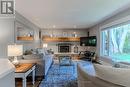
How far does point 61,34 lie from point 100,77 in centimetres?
997

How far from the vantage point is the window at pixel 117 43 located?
19.8ft

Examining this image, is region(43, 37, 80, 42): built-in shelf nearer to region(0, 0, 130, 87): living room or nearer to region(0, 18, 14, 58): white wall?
region(0, 0, 130, 87): living room

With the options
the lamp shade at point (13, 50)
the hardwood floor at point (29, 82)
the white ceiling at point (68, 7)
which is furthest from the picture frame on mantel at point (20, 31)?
the lamp shade at point (13, 50)

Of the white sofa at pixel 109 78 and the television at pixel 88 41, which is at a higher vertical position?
the television at pixel 88 41

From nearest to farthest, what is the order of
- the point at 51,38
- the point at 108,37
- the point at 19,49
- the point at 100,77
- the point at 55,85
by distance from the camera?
the point at 100,77 → the point at 19,49 → the point at 55,85 → the point at 108,37 → the point at 51,38

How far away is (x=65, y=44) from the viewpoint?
1209cm

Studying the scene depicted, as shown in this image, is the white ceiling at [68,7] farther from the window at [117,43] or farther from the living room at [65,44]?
the window at [117,43]

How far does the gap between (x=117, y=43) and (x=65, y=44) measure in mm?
5664

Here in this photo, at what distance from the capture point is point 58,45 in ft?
39.7

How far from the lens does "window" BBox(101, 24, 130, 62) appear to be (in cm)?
603

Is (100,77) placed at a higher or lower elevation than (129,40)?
lower

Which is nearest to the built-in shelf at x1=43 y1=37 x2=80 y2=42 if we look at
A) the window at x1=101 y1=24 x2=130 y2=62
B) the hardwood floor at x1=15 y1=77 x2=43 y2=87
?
the window at x1=101 y1=24 x2=130 y2=62

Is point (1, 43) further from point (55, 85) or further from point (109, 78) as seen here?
point (109, 78)

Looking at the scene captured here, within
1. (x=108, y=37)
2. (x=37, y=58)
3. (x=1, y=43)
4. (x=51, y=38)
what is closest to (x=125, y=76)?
(x=37, y=58)
